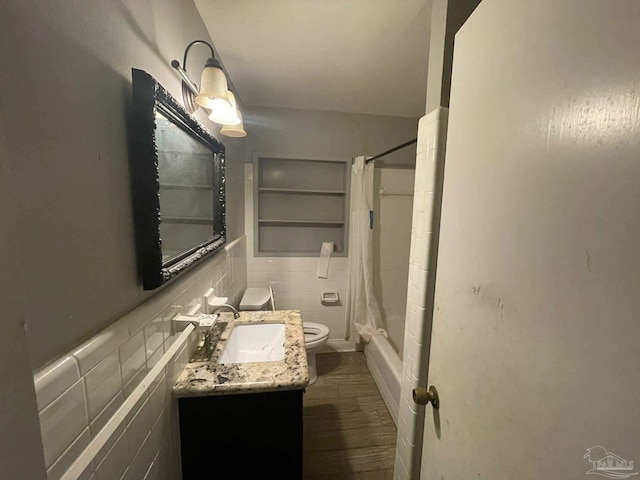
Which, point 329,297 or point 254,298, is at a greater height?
point 254,298

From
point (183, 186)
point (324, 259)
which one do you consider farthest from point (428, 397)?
point (324, 259)

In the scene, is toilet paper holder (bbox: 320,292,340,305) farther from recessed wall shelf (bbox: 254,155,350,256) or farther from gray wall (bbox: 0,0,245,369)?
gray wall (bbox: 0,0,245,369)

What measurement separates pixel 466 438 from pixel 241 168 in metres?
2.25

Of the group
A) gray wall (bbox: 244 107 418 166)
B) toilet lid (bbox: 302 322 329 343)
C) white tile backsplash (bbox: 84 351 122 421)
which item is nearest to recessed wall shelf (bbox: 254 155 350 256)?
gray wall (bbox: 244 107 418 166)

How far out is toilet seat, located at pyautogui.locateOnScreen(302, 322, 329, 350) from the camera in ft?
6.61

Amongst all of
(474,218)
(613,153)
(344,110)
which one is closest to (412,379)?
(474,218)

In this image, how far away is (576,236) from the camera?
1.24 ft

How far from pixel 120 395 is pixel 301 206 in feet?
6.97

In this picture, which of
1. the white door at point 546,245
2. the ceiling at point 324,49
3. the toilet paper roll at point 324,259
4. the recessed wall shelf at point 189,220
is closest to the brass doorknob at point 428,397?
the white door at point 546,245

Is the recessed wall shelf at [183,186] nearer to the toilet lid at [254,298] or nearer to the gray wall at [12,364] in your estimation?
the gray wall at [12,364]

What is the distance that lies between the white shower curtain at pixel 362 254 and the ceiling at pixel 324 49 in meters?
0.65

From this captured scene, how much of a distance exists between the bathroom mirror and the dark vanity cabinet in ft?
1.84

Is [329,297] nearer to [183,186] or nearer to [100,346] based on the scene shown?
[183,186]

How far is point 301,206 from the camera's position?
8.58ft
